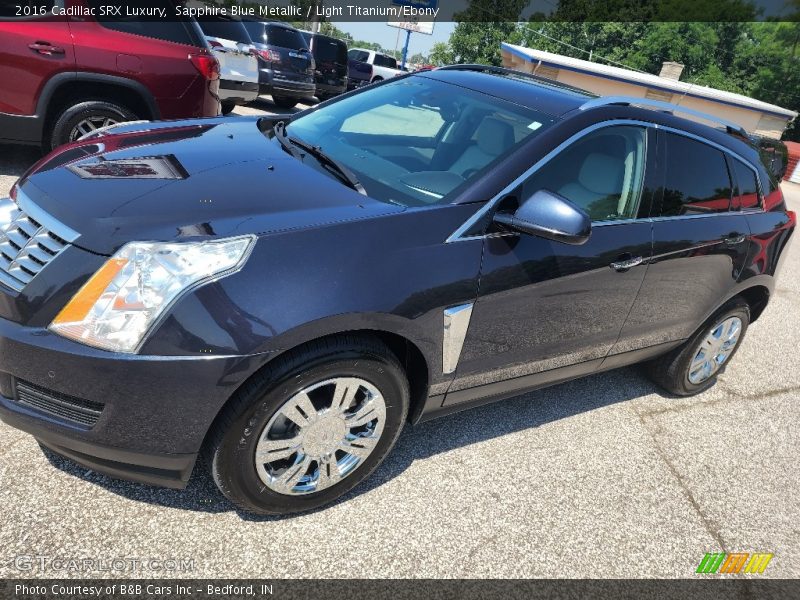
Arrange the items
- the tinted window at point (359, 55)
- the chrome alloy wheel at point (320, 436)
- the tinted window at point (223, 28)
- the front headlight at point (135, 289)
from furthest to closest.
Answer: the tinted window at point (359, 55)
the tinted window at point (223, 28)
the chrome alloy wheel at point (320, 436)
the front headlight at point (135, 289)

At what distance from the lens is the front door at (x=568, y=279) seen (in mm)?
2535

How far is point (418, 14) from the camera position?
2952 centimetres

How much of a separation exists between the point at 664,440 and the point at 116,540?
290 centimetres

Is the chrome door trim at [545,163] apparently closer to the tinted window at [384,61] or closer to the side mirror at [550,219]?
the side mirror at [550,219]

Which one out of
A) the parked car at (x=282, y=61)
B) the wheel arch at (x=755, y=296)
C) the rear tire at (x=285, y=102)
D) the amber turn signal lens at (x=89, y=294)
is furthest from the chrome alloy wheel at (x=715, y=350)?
the rear tire at (x=285, y=102)

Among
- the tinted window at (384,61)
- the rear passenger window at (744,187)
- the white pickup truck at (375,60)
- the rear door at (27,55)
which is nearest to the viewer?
the rear passenger window at (744,187)

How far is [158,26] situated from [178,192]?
4.15 m

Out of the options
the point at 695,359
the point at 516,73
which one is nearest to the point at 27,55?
the point at 516,73

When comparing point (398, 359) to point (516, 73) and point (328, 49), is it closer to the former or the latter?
point (516, 73)

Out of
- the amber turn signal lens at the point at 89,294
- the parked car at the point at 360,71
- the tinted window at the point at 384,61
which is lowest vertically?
the parked car at the point at 360,71

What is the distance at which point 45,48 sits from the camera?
4945 mm

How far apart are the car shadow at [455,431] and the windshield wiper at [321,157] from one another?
128cm

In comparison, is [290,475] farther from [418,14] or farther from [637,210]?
[418,14]

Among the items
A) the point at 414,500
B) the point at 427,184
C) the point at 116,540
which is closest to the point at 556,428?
the point at 414,500
